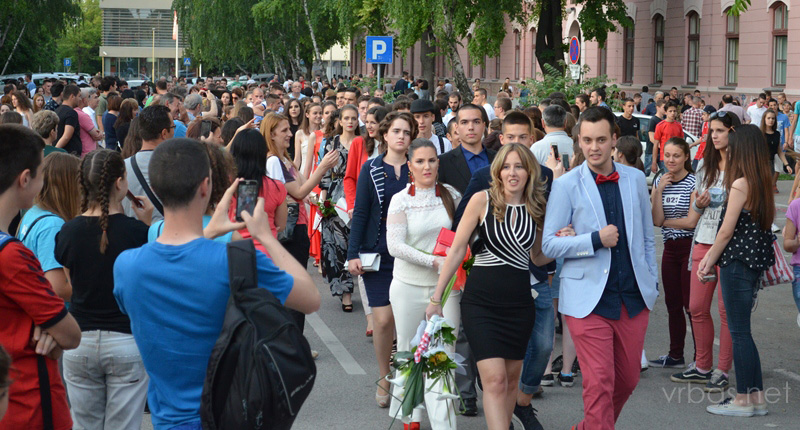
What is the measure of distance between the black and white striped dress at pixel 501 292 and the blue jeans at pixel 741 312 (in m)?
1.64

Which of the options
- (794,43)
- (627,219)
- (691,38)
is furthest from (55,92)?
(691,38)

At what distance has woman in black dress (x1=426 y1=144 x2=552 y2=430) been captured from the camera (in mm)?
5320

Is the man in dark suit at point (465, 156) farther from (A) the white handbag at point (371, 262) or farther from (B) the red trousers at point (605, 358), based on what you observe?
(B) the red trousers at point (605, 358)

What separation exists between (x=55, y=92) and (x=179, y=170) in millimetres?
14963

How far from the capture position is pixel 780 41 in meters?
28.9

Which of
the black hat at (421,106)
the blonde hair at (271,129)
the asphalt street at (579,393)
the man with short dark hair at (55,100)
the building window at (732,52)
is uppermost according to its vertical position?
the building window at (732,52)

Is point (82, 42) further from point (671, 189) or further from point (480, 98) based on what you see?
point (671, 189)

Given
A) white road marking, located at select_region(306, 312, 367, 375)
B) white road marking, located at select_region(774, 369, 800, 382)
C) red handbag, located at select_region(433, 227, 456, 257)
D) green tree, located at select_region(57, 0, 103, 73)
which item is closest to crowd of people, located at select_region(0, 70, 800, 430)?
red handbag, located at select_region(433, 227, 456, 257)

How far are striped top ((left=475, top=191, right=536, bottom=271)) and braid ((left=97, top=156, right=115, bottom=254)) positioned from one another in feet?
6.44

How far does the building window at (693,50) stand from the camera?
3328 centimetres

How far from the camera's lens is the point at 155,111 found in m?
6.69

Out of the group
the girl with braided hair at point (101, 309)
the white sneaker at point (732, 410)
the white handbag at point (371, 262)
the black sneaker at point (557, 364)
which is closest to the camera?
the girl with braided hair at point (101, 309)

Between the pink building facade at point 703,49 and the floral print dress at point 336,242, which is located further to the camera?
the pink building facade at point 703,49

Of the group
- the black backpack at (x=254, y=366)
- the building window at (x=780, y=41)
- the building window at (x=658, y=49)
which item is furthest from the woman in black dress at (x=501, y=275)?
the building window at (x=658, y=49)
